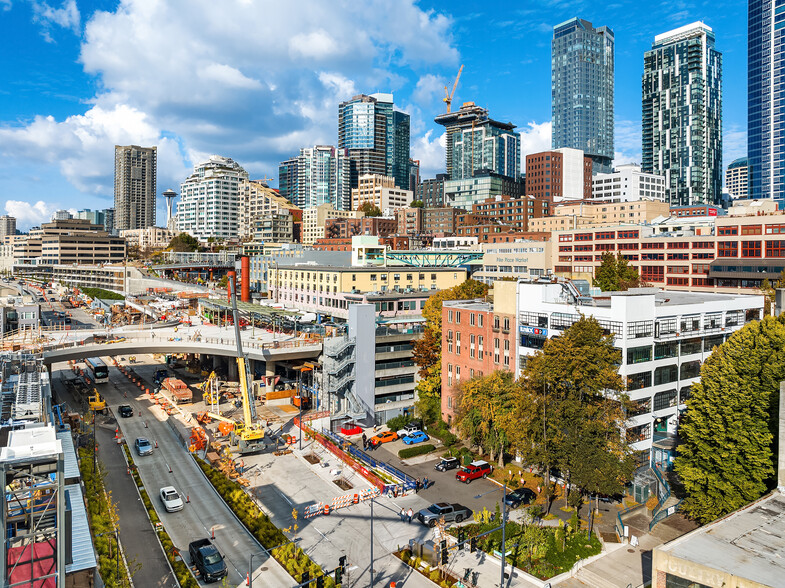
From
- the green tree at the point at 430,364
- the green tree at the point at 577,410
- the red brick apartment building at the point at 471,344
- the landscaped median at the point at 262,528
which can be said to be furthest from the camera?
the green tree at the point at 430,364

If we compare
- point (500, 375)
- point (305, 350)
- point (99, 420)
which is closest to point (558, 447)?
point (500, 375)

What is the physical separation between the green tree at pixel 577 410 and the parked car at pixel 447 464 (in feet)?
29.6

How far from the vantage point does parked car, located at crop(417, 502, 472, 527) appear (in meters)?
41.6

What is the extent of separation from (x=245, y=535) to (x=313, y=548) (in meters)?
5.23

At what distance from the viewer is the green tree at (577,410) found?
41219 millimetres

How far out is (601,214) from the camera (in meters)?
170

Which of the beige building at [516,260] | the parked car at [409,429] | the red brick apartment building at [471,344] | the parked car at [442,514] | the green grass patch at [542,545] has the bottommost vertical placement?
the green grass patch at [542,545]

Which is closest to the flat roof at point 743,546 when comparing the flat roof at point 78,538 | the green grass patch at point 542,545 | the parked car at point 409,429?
the green grass patch at point 542,545

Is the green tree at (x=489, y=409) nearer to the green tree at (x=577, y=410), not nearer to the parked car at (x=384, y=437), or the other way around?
the green tree at (x=577, y=410)

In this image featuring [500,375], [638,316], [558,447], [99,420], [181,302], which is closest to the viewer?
[558,447]

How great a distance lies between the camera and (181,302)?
5374 inches

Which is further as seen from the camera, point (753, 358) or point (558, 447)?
point (558, 447)

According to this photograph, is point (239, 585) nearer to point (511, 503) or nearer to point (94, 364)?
point (511, 503)

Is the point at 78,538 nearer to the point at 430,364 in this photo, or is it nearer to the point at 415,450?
the point at 415,450
